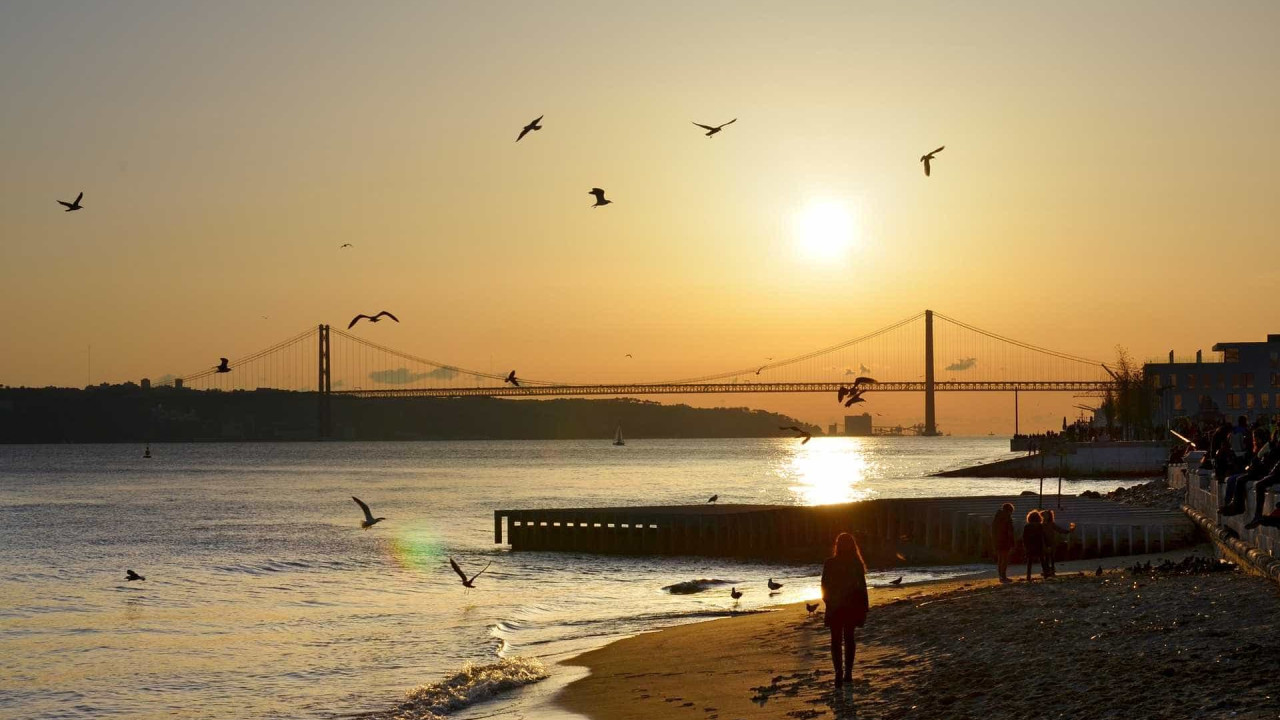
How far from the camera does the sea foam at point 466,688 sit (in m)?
20.1

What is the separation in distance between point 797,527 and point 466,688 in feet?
88.4

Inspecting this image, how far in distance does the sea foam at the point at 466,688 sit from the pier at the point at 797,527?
58.5 ft

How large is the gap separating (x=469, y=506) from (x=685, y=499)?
16195 millimetres

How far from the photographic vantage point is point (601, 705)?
18516mm

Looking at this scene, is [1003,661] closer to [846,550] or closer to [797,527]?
[846,550]

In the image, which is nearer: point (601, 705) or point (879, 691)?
point (879, 691)

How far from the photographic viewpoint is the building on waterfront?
151375 millimetres

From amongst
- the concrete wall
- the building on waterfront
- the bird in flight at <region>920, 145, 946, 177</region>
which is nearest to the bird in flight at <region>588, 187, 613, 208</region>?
the bird in flight at <region>920, 145, 946, 177</region>

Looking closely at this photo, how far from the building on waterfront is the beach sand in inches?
5464

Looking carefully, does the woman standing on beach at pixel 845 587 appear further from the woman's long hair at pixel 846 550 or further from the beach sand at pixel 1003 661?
the beach sand at pixel 1003 661

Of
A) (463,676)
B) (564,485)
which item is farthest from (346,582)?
(564,485)

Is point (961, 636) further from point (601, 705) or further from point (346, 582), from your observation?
point (346, 582)

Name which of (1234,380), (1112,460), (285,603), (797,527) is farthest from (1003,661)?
(1234,380)

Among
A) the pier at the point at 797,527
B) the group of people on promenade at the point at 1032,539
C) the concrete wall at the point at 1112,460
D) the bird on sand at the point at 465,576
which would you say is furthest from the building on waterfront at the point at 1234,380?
the group of people on promenade at the point at 1032,539
